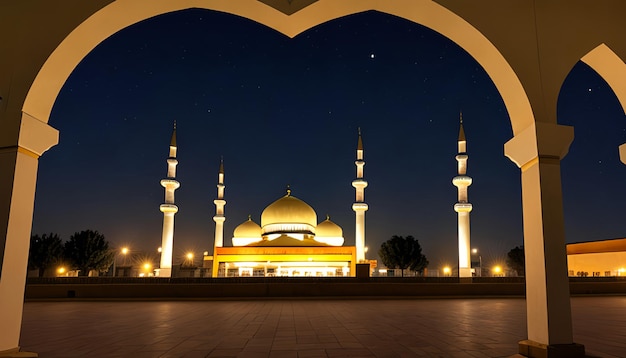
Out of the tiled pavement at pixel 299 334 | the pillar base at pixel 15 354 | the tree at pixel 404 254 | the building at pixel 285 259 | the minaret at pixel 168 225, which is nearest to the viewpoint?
the pillar base at pixel 15 354

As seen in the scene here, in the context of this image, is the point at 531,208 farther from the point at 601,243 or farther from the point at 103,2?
the point at 601,243

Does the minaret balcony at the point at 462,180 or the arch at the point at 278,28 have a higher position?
the minaret balcony at the point at 462,180

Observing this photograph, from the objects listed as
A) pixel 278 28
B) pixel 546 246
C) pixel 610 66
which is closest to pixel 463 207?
pixel 610 66

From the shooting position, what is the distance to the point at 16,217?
521 cm

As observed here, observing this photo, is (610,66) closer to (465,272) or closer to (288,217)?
(465,272)

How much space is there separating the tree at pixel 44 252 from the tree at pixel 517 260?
43777mm

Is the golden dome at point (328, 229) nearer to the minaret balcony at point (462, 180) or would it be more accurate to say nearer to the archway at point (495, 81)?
the minaret balcony at point (462, 180)

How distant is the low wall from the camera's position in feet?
50.8

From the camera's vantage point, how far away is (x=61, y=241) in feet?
142

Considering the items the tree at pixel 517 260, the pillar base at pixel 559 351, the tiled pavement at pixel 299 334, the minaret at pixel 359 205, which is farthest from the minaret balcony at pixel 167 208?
the tree at pixel 517 260

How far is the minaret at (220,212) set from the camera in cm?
4419

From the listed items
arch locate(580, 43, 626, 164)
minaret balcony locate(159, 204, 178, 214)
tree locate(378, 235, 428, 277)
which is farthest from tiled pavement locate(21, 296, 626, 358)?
tree locate(378, 235, 428, 277)

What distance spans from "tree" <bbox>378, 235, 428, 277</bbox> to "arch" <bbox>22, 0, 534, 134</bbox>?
1836 inches

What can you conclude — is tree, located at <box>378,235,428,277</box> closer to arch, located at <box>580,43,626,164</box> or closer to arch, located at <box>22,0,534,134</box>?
arch, located at <box>580,43,626,164</box>
